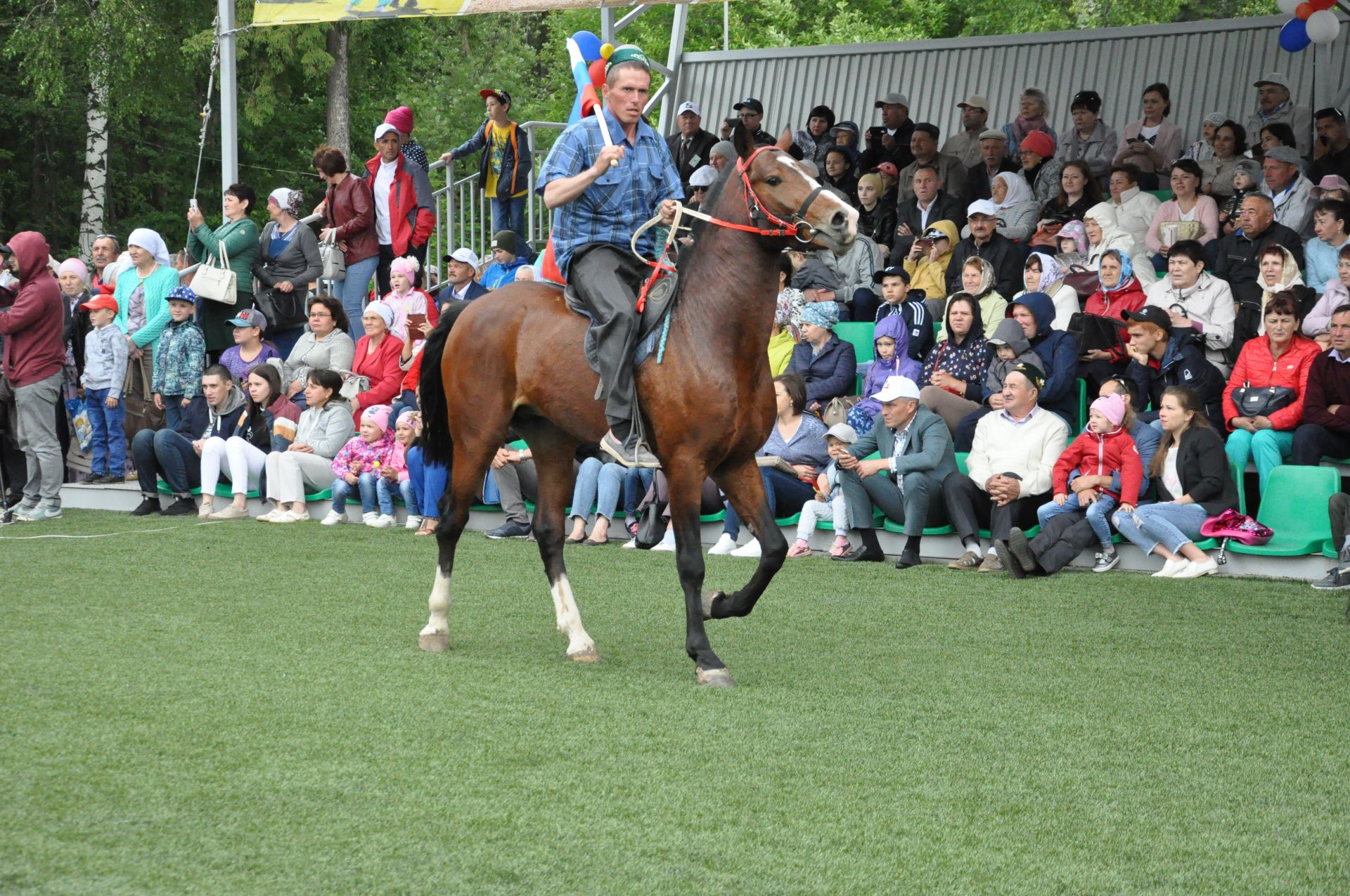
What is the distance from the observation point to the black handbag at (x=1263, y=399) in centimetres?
926

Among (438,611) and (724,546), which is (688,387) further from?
(724,546)

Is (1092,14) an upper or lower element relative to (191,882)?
upper

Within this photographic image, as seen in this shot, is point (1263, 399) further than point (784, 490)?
No

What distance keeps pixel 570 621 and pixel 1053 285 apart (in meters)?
6.34

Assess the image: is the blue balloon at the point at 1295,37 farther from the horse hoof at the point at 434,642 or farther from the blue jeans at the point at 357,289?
the horse hoof at the point at 434,642

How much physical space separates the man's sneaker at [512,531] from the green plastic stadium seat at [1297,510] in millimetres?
5158

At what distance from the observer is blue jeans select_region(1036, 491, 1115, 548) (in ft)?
30.3

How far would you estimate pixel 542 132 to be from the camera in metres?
32.7

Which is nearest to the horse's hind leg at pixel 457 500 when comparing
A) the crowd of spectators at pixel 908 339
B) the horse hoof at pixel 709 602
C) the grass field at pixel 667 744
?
the grass field at pixel 667 744

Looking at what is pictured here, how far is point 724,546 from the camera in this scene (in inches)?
403

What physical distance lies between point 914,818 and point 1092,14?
34460 millimetres

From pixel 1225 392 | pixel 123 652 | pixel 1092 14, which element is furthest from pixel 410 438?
pixel 1092 14

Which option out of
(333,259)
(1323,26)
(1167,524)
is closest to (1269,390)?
(1167,524)

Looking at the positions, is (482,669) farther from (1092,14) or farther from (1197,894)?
(1092,14)
